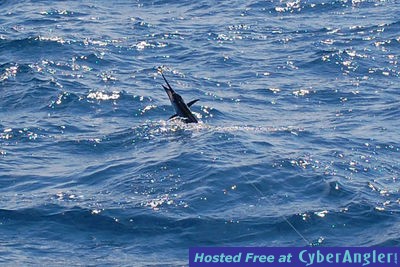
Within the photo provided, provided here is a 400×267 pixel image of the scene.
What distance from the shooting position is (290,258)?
12289 mm

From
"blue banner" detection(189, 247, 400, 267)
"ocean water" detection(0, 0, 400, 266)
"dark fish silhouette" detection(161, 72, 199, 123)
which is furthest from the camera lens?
"dark fish silhouette" detection(161, 72, 199, 123)

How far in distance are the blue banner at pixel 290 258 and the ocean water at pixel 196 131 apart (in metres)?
4.45

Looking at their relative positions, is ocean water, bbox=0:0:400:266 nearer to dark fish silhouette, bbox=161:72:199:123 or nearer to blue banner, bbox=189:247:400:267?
dark fish silhouette, bbox=161:72:199:123

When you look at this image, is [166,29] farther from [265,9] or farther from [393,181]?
[393,181]

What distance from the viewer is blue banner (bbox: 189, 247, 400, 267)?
1213 cm

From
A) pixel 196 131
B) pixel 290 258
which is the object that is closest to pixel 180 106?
pixel 196 131

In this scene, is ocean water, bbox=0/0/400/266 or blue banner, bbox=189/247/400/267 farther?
ocean water, bbox=0/0/400/266

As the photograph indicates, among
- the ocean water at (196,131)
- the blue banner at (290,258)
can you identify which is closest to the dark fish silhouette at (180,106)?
the ocean water at (196,131)

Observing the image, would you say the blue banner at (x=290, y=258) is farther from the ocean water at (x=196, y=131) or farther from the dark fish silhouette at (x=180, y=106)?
the dark fish silhouette at (x=180, y=106)

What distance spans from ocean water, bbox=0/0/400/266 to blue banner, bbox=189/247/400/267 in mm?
4450

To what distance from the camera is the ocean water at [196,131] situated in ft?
59.9

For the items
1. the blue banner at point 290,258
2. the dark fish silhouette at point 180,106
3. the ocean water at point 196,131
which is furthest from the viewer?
the dark fish silhouette at point 180,106

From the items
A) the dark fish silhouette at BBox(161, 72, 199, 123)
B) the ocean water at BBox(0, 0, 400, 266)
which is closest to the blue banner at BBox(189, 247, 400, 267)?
the ocean water at BBox(0, 0, 400, 266)

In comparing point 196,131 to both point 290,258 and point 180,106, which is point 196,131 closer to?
point 180,106
